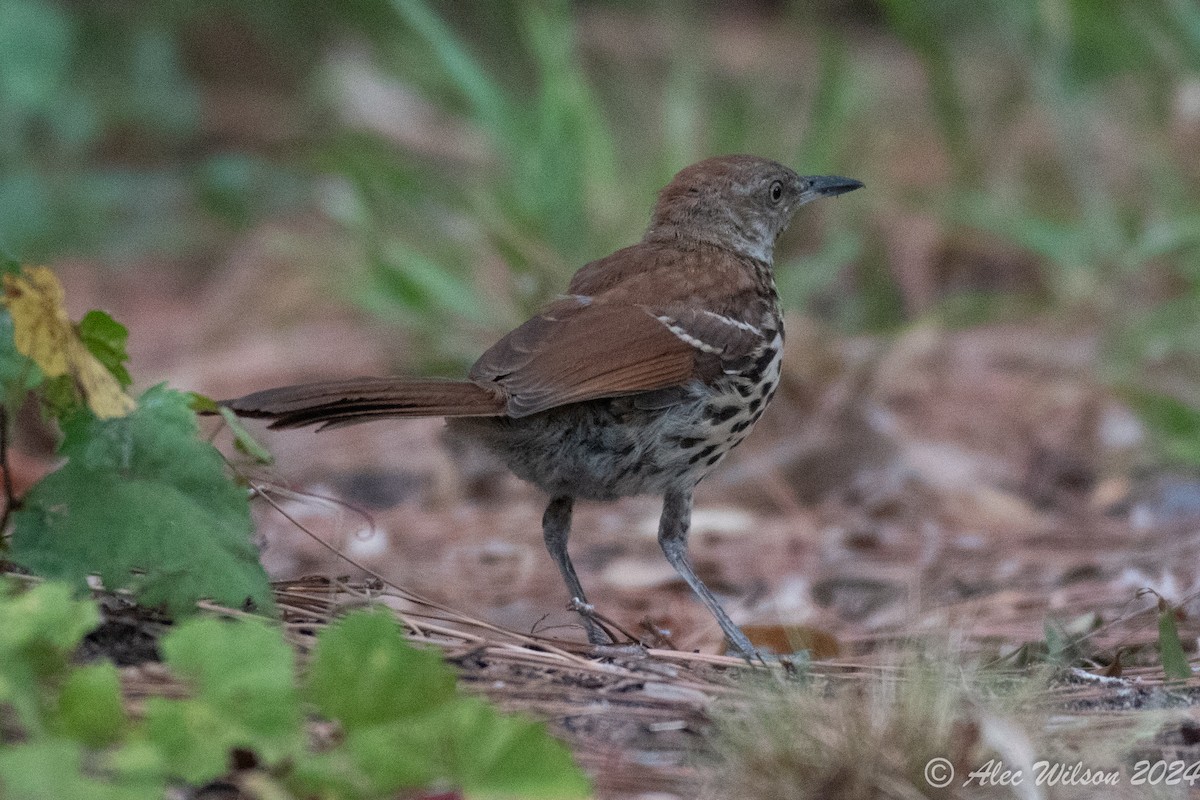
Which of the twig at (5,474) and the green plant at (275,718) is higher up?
the twig at (5,474)

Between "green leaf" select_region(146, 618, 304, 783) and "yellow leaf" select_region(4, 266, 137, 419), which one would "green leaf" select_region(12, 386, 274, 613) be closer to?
"yellow leaf" select_region(4, 266, 137, 419)

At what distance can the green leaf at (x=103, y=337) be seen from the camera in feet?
8.88

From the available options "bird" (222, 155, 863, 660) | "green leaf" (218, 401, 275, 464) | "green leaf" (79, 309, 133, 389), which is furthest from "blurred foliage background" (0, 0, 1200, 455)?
"green leaf" (79, 309, 133, 389)

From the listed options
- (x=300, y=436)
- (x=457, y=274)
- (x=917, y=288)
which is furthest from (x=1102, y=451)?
(x=300, y=436)

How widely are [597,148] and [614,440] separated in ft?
10.6

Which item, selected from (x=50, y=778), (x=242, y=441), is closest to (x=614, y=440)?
(x=242, y=441)

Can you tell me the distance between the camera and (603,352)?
3.48 meters

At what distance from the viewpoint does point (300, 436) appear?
6.57m

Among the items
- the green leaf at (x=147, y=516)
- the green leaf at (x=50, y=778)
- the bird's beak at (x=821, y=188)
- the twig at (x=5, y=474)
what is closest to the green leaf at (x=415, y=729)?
the green leaf at (x=50, y=778)

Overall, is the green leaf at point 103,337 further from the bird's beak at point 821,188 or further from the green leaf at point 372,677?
the bird's beak at point 821,188

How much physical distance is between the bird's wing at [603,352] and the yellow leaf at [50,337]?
104 cm

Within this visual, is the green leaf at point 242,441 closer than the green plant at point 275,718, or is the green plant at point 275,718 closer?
the green plant at point 275,718

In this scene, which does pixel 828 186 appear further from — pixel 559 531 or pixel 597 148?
pixel 597 148
